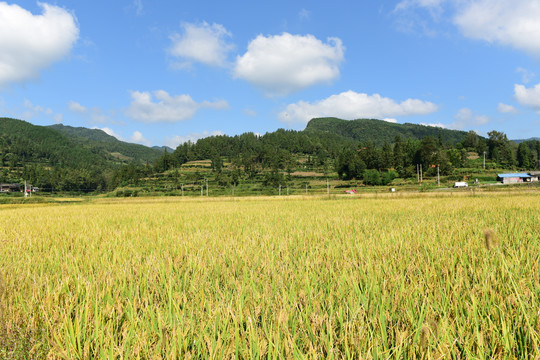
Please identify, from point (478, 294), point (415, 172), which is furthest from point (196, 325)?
point (415, 172)

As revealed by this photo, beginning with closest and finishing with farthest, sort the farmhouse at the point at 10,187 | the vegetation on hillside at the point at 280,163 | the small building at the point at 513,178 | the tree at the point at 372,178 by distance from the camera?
the small building at the point at 513,178
the tree at the point at 372,178
the vegetation on hillside at the point at 280,163
the farmhouse at the point at 10,187

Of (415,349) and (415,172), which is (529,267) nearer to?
(415,349)

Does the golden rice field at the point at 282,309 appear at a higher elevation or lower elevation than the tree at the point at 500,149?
lower

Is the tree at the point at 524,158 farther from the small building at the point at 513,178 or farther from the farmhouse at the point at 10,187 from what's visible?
the farmhouse at the point at 10,187

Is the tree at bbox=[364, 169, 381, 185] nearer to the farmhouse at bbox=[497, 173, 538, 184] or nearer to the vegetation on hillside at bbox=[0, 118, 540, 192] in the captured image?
the vegetation on hillside at bbox=[0, 118, 540, 192]

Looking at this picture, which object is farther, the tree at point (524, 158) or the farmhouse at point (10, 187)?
the farmhouse at point (10, 187)

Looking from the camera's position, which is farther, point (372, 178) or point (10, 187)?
point (10, 187)

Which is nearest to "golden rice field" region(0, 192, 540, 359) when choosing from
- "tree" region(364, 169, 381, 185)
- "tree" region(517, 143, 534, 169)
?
"tree" region(364, 169, 381, 185)

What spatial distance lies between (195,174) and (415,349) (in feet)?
417

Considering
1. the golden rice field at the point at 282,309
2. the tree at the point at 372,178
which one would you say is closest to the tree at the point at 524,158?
the tree at the point at 372,178

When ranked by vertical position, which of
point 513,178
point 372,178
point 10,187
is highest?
point 10,187

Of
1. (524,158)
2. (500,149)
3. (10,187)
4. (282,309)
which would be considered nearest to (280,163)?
(500,149)

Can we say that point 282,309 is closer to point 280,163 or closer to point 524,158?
point 280,163

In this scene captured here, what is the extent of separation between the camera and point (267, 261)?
2.69 m
